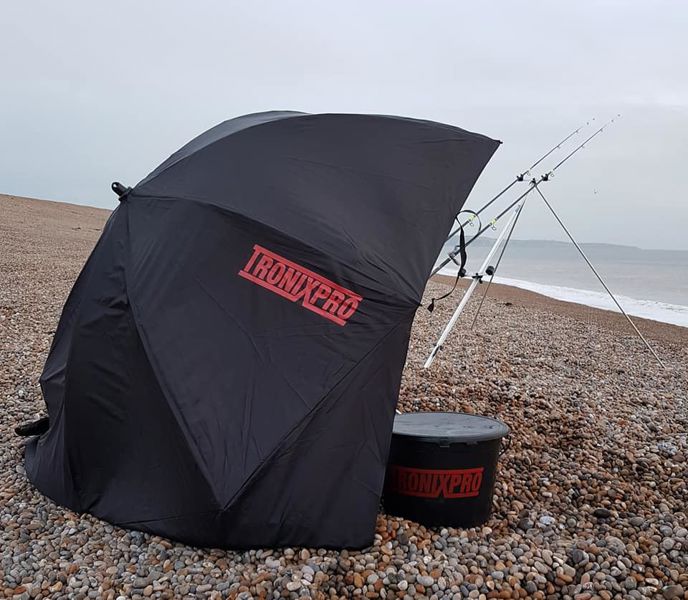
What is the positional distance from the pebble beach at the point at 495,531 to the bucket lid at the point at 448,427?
47 cm

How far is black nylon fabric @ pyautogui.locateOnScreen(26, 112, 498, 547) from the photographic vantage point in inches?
131

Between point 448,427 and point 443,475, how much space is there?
1.02ft

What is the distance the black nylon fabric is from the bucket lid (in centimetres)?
29

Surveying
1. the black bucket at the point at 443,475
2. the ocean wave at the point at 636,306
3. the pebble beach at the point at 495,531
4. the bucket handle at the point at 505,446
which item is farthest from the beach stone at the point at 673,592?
the ocean wave at the point at 636,306

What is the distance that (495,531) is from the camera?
12.4 feet

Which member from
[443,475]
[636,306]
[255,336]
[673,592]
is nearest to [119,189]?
[255,336]

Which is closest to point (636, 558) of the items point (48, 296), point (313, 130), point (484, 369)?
point (313, 130)

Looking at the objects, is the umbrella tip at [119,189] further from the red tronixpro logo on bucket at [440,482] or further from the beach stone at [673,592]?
the beach stone at [673,592]

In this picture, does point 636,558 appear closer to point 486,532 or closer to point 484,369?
point 486,532

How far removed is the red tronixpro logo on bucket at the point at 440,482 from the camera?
365cm

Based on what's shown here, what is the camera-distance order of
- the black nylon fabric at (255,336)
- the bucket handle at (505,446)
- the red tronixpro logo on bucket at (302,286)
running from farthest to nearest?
the bucket handle at (505,446), the red tronixpro logo on bucket at (302,286), the black nylon fabric at (255,336)

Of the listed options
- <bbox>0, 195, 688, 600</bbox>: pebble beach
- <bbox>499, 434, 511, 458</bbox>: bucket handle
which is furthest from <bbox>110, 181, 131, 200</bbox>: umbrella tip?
<bbox>499, 434, 511, 458</bbox>: bucket handle

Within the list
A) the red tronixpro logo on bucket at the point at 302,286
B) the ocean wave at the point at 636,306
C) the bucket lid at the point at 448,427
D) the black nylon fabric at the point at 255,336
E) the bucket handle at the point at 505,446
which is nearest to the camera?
the black nylon fabric at the point at 255,336

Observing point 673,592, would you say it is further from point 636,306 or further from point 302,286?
point 636,306
